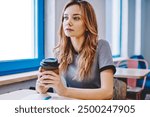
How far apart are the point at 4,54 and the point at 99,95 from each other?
89 cm

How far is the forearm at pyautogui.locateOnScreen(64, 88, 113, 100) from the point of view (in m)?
0.87

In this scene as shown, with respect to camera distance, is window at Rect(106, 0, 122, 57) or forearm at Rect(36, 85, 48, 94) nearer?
forearm at Rect(36, 85, 48, 94)

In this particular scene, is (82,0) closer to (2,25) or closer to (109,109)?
(109,109)

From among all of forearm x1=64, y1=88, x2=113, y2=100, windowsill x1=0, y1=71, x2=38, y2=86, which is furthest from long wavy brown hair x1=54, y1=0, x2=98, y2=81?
windowsill x1=0, y1=71, x2=38, y2=86

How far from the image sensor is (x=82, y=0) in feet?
3.46

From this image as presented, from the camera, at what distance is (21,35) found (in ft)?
5.66

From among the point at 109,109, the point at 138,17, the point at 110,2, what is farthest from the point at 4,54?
the point at 138,17

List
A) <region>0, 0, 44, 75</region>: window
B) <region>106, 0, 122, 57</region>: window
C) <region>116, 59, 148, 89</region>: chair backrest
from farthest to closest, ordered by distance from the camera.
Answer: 1. <region>106, 0, 122, 57</region>: window
2. <region>116, 59, 148, 89</region>: chair backrest
3. <region>0, 0, 44, 75</region>: window

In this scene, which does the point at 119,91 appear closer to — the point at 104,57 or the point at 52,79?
the point at 104,57

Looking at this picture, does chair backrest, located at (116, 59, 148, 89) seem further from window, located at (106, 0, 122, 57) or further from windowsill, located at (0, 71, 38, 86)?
windowsill, located at (0, 71, 38, 86)

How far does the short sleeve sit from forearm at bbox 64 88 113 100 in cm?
10

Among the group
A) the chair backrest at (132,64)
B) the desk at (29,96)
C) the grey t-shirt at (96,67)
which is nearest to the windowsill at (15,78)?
the desk at (29,96)

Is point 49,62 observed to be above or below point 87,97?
above

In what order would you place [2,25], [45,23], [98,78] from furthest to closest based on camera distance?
[45,23], [2,25], [98,78]
